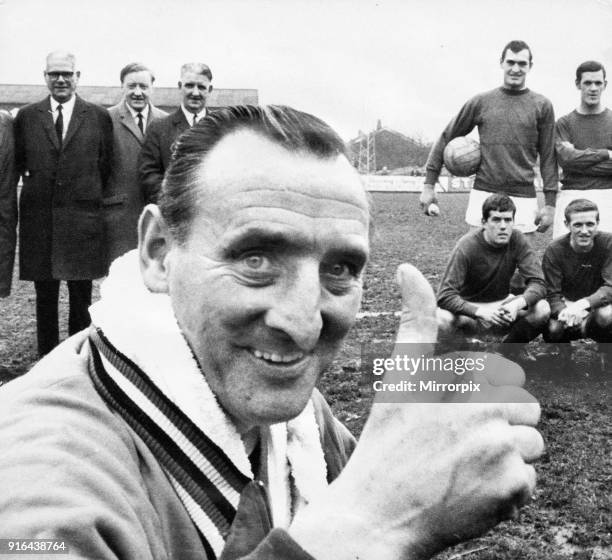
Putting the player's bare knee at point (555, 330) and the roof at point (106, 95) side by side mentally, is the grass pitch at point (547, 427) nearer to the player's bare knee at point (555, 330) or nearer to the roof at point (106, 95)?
the player's bare knee at point (555, 330)

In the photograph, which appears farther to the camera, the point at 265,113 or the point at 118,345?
the point at 265,113

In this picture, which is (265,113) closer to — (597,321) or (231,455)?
(231,455)

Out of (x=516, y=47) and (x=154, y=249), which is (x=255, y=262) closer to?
(x=154, y=249)

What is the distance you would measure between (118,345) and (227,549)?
257mm

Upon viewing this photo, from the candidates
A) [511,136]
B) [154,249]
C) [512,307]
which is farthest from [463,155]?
[154,249]

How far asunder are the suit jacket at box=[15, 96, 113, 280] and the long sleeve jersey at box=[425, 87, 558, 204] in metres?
1.95

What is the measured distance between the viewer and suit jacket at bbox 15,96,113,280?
12.8 ft

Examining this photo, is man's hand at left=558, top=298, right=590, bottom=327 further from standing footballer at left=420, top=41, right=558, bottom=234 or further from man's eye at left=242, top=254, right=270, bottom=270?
man's eye at left=242, top=254, right=270, bottom=270

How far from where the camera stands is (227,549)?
2.89 feet

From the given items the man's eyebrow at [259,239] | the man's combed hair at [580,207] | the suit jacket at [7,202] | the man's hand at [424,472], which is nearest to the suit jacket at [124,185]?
the suit jacket at [7,202]

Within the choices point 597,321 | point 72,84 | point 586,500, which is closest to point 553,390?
point 597,321

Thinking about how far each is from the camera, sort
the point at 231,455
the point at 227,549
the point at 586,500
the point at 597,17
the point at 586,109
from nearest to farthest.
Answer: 1. the point at 227,549
2. the point at 231,455
3. the point at 586,500
4. the point at 597,17
5. the point at 586,109

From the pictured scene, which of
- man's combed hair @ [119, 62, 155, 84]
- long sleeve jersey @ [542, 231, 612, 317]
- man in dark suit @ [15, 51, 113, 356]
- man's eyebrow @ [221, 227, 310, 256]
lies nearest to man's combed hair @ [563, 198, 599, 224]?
long sleeve jersey @ [542, 231, 612, 317]

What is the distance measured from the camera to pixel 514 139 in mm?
4652
